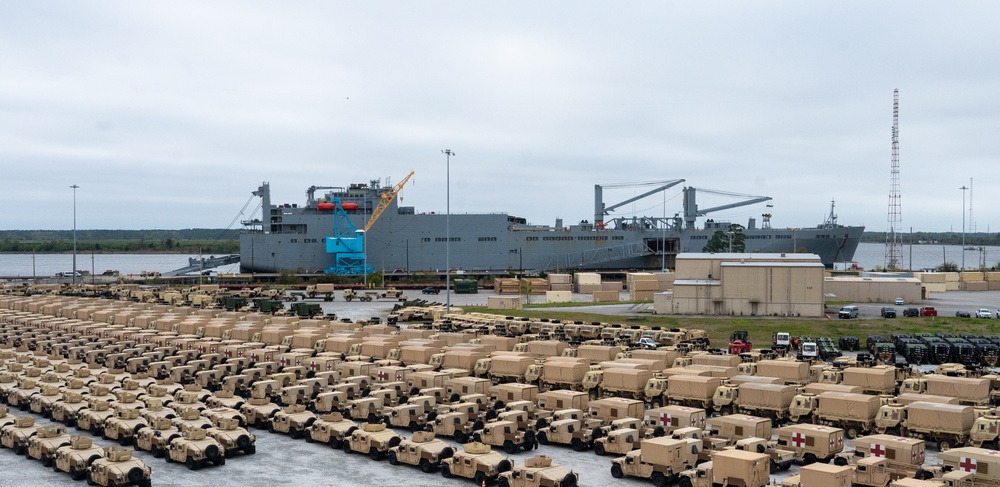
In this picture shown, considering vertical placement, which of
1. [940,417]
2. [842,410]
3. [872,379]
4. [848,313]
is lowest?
[842,410]

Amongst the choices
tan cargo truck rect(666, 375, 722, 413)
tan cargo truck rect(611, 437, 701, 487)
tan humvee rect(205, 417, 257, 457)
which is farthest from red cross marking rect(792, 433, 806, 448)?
tan humvee rect(205, 417, 257, 457)

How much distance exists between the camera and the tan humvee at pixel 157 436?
24891mm

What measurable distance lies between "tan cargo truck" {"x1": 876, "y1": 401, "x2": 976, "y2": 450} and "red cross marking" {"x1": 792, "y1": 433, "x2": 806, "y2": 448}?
4608mm

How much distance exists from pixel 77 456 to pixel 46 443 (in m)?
2.11

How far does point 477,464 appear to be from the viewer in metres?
22.3

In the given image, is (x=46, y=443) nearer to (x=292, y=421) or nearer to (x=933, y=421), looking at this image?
(x=292, y=421)

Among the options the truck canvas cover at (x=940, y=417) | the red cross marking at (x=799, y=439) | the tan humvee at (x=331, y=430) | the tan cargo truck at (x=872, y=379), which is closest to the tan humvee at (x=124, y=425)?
the tan humvee at (x=331, y=430)

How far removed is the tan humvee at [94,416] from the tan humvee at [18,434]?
1.77 m

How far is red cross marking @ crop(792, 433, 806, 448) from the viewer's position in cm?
2395

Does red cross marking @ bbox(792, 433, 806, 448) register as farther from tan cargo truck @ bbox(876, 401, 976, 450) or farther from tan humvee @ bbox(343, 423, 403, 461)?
tan humvee @ bbox(343, 423, 403, 461)

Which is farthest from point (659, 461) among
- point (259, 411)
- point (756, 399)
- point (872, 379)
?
point (259, 411)

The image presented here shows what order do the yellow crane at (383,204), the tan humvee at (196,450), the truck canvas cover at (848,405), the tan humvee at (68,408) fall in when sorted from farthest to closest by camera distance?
the yellow crane at (383,204) → the tan humvee at (68,408) → the truck canvas cover at (848,405) → the tan humvee at (196,450)

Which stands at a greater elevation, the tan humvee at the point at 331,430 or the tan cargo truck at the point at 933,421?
the tan cargo truck at the point at 933,421

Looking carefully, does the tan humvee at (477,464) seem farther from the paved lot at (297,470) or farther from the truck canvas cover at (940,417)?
the truck canvas cover at (940,417)
